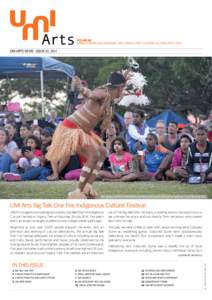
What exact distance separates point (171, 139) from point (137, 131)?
255 millimetres

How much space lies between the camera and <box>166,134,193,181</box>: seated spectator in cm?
468

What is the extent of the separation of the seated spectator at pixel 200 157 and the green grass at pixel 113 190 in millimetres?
203

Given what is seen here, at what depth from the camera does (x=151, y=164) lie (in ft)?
15.7

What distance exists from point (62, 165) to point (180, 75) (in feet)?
3.23

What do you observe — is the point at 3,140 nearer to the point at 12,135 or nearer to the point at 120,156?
the point at 12,135

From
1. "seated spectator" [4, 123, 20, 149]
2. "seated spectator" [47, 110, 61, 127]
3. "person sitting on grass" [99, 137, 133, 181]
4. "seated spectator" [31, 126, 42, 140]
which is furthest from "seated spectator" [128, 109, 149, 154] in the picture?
"seated spectator" [4, 123, 20, 149]

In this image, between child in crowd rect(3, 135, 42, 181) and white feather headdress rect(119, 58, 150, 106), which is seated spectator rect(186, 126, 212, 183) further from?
child in crowd rect(3, 135, 42, 181)

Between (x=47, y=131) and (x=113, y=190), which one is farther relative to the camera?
(x=47, y=131)

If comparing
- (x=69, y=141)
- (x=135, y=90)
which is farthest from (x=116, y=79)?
(x=69, y=141)

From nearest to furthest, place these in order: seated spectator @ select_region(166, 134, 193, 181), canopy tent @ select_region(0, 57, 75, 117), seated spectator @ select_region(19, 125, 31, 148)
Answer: canopy tent @ select_region(0, 57, 75, 117) → seated spectator @ select_region(166, 134, 193, 181) → seated spectator @ select_region(19, 125, 31, 148)

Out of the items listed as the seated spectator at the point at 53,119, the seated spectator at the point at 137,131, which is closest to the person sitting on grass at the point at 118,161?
the seated spectator at the point at 137,131

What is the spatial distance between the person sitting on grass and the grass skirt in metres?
0.13
